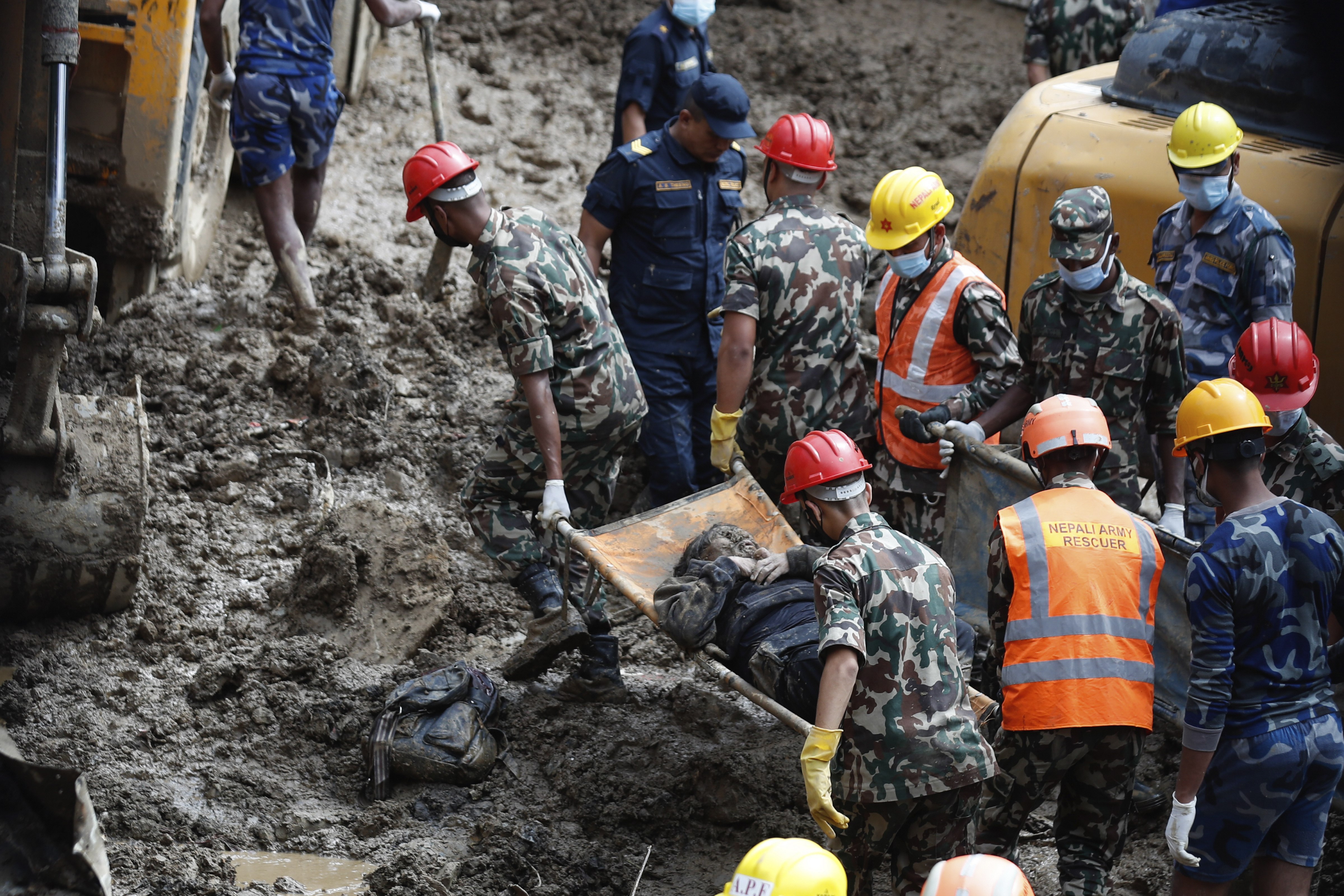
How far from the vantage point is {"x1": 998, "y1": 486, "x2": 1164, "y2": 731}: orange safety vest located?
11.9 feet

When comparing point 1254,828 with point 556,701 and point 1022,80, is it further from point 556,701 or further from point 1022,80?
point 1022,80

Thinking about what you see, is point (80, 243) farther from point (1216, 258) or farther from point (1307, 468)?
point (1307, 468)

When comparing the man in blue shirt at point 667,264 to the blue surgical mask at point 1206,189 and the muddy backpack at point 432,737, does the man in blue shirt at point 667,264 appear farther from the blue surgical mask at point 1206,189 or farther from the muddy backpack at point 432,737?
the blue surgical mask at point 1206,189

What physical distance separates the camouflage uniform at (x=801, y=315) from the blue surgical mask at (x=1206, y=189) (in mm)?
1229

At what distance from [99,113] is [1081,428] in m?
4.53

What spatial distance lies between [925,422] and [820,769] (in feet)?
6.45

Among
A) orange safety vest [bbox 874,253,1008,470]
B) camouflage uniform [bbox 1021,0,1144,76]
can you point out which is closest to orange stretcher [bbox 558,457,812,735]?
orange safety vest [bbox 874,253,1008,470]

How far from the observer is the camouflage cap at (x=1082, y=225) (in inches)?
182

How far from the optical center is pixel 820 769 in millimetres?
3387

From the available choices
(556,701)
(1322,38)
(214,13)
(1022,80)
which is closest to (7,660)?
(556,701)

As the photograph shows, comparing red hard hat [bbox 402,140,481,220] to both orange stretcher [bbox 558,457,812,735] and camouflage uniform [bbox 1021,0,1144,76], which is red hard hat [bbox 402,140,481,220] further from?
camouflage uniform [bbox 1021,0,1144,76]

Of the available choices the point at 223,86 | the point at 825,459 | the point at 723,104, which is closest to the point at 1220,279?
the point at 723,104

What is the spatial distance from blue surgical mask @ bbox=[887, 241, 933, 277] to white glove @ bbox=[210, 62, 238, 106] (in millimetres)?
3476

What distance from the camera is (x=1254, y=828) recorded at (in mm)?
3449
